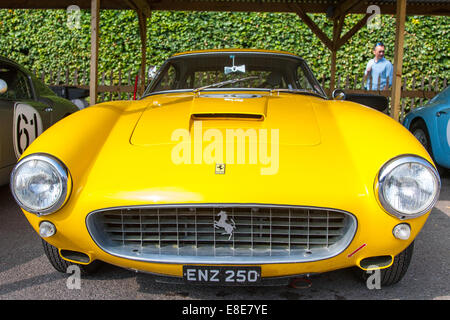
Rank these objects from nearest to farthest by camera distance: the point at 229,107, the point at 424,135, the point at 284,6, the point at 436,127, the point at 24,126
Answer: the point at 229,107
the point at 24,126
the point at 436,127
the point at 424,135
the point at 284,6

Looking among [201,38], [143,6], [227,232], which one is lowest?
[227,232]

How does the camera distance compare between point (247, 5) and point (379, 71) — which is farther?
point (379, 71)

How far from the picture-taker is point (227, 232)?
6.03 feet

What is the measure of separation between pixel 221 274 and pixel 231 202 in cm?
31

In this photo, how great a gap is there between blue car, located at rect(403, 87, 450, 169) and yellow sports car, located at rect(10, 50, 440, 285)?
287 centimetres

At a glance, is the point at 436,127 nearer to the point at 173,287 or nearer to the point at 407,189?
the point at 407,189

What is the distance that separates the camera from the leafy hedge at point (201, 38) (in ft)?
29.2

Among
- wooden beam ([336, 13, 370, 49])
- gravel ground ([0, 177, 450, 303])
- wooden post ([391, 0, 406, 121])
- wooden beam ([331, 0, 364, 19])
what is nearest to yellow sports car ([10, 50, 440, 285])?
gravel ground ([0, 177, 450, 303])

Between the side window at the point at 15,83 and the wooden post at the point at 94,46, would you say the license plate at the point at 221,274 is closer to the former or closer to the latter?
the side window at the point at 15,83

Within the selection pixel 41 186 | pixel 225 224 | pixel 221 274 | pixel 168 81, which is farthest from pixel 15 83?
pixel 221 274

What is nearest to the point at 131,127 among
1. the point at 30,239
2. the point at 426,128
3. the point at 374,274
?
the point at 30,239

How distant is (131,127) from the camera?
2.34m

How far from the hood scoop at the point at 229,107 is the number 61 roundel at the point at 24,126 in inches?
68.5
